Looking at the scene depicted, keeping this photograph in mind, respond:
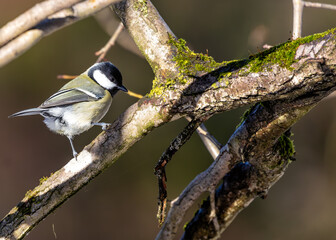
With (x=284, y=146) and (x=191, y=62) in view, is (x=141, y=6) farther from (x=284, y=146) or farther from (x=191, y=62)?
(x=284, y=146)

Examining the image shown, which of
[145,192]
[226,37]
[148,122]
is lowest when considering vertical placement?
[148,122]

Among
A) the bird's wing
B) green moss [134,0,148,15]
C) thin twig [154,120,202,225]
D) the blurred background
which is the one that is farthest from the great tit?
the blurred background

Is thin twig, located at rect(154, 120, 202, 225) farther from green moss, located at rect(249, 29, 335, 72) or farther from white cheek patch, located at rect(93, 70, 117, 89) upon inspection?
white cheek patch, located at rect(93, 70, 117, 89)

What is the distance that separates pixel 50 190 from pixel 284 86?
3.17ft

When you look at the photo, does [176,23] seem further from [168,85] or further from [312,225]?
[168,85]

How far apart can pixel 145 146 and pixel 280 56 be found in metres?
2.65

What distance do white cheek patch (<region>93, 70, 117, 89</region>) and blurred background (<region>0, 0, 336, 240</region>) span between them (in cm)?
126

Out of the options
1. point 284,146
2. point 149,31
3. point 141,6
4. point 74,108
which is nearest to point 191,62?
point 149,31

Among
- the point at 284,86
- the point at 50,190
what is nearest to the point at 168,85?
the point at 284,86

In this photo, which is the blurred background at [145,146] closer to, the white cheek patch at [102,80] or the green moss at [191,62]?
the white cheek patch at [102,80]

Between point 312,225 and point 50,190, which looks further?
point 312,225

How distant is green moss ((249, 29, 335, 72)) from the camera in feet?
3.98

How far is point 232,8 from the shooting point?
12.8 feet

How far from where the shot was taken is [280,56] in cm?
124
